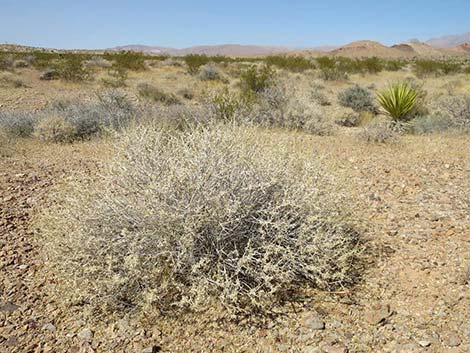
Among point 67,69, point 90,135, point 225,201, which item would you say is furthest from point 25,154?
point 67,69

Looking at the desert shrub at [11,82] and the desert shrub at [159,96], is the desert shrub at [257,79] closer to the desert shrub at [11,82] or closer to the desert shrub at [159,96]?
the desert shrub at [159,96]

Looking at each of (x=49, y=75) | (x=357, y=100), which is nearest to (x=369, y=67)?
(x=357, y=100)

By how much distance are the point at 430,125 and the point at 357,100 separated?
3747 mm

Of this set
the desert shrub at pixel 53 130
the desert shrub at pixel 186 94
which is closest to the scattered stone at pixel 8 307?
the desert shrub at pixel 53 130

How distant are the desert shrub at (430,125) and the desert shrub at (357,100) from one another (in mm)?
2909

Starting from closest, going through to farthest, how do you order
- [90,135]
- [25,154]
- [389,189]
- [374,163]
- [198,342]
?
[198,342]
[389,189]
[374,163]
[25,154]
[90,135]

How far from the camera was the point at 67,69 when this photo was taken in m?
16.8

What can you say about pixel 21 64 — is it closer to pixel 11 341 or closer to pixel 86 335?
pixel 11 341

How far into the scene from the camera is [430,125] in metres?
8.55

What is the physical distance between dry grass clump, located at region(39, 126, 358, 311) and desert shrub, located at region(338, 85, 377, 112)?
371 inches

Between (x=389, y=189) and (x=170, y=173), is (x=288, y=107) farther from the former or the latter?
(x=170, y=173)

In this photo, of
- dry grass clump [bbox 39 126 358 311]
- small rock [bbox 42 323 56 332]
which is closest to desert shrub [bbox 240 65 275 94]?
dry grass clump [bbox 39 126 358 311]

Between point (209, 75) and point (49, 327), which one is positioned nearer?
point (49, 327)

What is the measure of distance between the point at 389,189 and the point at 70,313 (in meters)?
3.68
